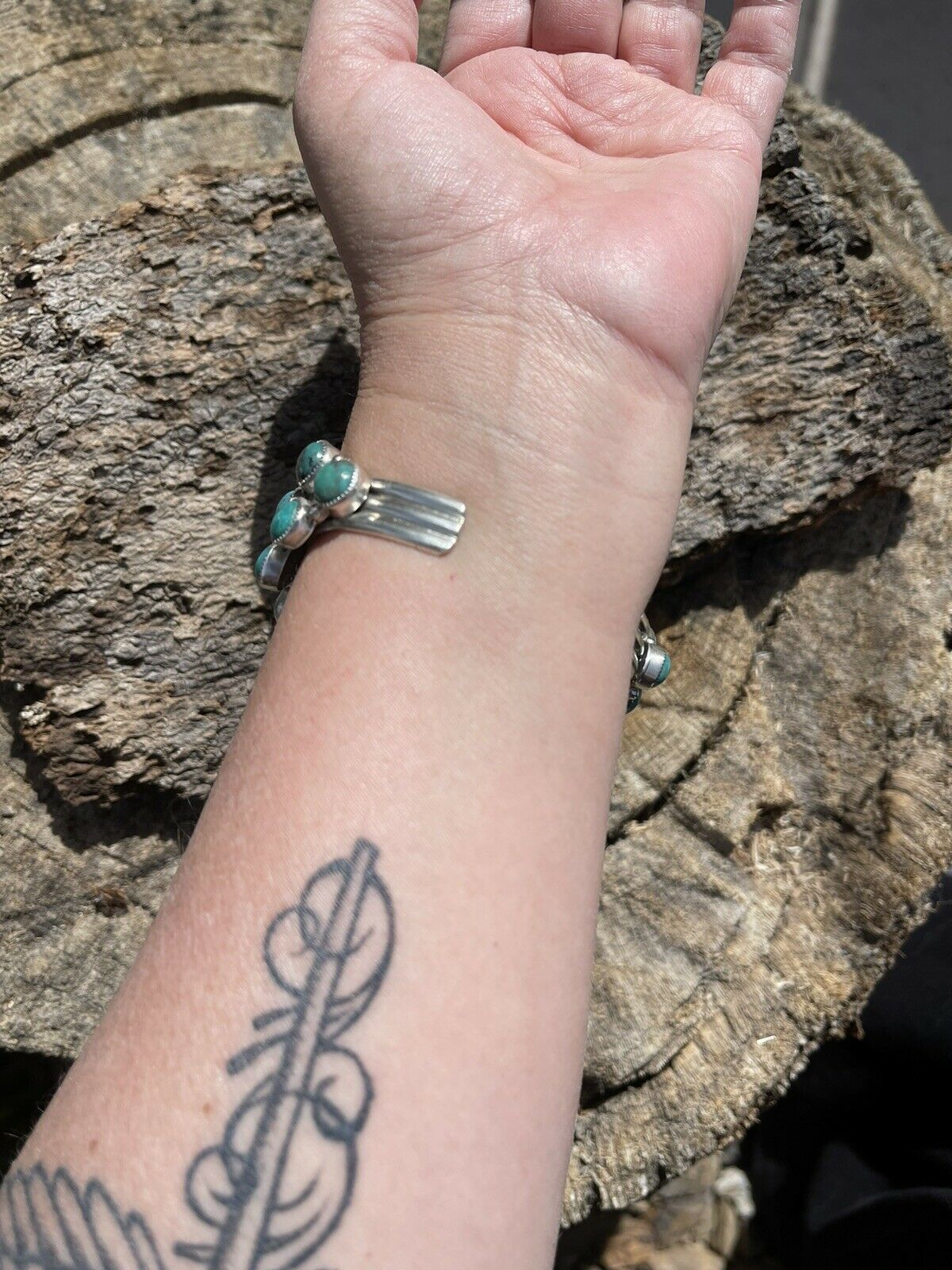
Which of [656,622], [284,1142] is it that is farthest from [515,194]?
[284,1142]

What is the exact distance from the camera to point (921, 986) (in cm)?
221

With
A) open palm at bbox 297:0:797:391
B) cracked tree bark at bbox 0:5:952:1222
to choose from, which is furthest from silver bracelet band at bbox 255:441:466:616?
cracked tree bark at bbox 0:5:952:1222

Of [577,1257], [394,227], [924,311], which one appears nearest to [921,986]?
[577,1257]

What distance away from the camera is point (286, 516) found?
121cm

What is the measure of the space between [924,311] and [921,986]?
61.5 inches

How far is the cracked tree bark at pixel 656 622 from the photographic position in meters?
1.53

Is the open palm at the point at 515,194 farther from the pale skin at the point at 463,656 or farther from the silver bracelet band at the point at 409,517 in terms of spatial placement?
the silver bracelet band at the point at 409,517

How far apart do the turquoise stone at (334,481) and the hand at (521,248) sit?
6.3 inches

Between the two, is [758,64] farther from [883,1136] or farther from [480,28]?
[883,1136]

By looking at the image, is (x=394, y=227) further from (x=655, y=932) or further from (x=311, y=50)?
(x=655, y=932)

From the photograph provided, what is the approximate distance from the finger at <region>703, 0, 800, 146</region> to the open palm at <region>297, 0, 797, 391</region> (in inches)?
2.1

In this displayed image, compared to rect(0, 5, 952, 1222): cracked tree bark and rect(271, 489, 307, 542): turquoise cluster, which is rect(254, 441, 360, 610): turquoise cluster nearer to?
rect(271, 489, 307, 542): turquoise cluster

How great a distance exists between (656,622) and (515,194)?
845mm

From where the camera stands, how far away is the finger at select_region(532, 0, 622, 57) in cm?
164
